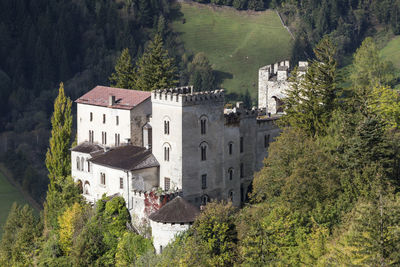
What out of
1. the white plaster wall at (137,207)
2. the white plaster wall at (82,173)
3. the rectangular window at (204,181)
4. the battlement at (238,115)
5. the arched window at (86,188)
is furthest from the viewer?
the arched window at (86,188)

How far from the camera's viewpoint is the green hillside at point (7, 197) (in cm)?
14812

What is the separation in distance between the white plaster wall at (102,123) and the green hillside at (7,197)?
191ft

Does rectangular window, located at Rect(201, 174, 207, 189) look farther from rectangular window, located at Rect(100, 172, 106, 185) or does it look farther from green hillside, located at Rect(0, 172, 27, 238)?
green hillside, located at Rect(0, 172, 27, 238)

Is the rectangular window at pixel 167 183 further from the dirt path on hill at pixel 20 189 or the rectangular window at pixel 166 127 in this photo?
the dirt path on hill at pixel 20 189

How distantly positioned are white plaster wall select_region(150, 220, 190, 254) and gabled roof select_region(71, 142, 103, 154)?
1946cm

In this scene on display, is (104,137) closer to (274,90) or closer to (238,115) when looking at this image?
(238,115)

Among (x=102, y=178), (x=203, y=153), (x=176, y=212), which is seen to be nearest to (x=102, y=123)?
(x=102, y=178)

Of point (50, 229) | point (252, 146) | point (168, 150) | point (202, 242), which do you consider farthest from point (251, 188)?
point (50, 229)

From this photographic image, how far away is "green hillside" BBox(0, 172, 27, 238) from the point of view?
148125 millimetres

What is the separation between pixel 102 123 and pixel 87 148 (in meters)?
3.52

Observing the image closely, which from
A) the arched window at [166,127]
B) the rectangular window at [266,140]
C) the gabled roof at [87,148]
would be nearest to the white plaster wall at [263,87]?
the rectangular window at [266,140]

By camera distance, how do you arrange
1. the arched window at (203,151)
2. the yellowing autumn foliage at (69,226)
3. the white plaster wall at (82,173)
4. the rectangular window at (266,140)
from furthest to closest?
1. the white plaster wall at (82,173)
2. the rectangular window at (266,140)
3. the yellowing autumn foliage at (69,226)
4. the arched window at (203,151)

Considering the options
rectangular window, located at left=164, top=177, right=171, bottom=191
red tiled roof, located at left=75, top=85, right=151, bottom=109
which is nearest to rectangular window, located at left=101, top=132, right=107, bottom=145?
red tiled roof, located at left=75, top=85, right=151, bottom=109

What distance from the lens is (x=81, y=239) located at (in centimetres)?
7688
